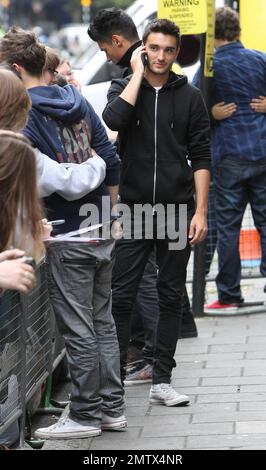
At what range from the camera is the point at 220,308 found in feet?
28.5

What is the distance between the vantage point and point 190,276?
971cm

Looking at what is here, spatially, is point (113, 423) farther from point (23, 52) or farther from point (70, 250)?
point (23, 52)

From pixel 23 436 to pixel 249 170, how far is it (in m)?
3.59

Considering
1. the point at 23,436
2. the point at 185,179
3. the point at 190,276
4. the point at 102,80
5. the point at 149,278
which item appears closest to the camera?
the point at 23,436

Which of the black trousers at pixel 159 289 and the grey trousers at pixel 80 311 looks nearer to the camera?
the grey trousers at pixel 80 311

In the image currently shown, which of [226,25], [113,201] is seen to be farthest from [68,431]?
[226,25]

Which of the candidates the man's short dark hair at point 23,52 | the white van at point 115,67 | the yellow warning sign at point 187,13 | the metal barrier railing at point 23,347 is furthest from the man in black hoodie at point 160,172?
the white van at point 115,67

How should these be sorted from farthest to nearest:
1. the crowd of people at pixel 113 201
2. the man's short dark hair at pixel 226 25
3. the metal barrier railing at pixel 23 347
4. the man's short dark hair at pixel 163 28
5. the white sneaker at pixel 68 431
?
the man's short dark hair at pixel 226 25, the man's short dark hair at pixel 163 28, the white sneaker at pixel 68 431, the crowd of people at pixel 113 201, the metal barrier railing at pixel 23 347

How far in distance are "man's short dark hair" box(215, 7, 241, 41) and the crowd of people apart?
2.02m

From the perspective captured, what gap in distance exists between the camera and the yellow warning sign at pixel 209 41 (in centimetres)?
820

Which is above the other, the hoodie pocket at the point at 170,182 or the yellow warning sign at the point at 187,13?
the yellow warning sign at the point at 187,13

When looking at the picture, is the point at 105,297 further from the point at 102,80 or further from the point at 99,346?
the point at 102,80

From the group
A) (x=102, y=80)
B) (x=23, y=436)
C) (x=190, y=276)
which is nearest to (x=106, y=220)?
(x=23, y=436)

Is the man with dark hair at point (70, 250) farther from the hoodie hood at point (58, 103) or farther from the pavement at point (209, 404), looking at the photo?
the pavement at point (209, 404)
